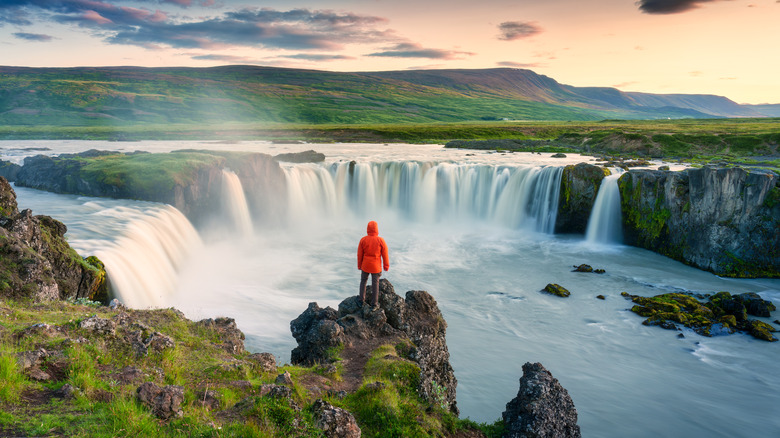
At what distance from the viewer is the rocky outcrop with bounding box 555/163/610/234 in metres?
32.1

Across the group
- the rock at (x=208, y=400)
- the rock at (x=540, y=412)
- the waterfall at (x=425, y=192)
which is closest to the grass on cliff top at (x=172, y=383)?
the rock at (x=208, y=400)

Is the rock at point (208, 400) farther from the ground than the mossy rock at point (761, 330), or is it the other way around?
the rock at point (208, 400)

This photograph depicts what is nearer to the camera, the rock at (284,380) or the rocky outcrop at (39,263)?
the rock at (284,380)

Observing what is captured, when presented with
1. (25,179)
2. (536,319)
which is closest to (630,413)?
(536,319)

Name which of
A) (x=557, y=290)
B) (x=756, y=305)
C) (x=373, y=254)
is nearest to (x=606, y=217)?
(x=557, y=290)

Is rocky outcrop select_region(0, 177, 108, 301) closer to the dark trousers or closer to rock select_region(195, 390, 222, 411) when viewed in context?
rock select_region(195, 390, 222, 411)

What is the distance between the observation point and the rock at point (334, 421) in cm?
669

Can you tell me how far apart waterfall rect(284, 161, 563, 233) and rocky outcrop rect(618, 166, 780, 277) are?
8057mm

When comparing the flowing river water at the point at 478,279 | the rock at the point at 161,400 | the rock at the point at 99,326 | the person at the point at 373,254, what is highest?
the person at the point at 373,254

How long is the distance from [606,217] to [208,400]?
97.9 feet

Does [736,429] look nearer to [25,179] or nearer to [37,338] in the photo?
[37,338]

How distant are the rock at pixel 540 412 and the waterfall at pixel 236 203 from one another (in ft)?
87.7

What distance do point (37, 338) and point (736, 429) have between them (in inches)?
644

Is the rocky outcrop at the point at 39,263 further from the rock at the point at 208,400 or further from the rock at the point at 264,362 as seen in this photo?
the rock at the point at 208,400
